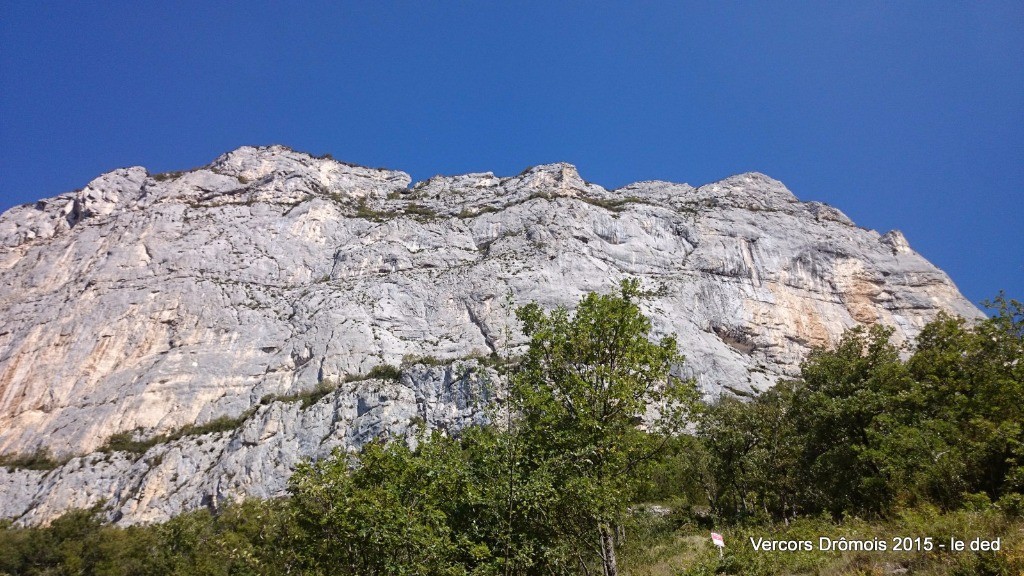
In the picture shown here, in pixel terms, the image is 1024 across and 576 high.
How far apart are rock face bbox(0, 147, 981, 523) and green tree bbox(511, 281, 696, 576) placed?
147ft

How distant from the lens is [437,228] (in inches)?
3524

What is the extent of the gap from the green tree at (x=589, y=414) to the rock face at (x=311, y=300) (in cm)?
4472

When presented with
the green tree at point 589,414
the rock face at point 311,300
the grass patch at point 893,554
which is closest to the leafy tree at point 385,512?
the green tree at point 589,414

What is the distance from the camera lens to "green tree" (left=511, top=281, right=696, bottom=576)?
10.3 meters

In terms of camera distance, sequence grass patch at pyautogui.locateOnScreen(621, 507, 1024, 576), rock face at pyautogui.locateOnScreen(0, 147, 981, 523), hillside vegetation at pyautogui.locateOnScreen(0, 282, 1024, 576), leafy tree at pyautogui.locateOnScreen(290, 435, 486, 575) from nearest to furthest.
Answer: grass patch at pyautogui.locateOnScreen(621, 507, 1024, 576) → leafy tree at pyautogui.locateOnScreen(290, 435, 486, 575) → hillside vegetation at pyautogui.locateOnScreen(0, 282, 1024, 576) → rock face at pyautogui.locateOnScreen(0, 147, 981, 523)

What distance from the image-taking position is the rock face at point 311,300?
55594mm

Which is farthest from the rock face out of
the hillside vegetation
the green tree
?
the green tree

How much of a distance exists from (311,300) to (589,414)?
6851 centimetres

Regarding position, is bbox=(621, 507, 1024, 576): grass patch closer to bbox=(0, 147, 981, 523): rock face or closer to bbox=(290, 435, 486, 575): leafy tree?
bbox=(290, 435, 486, 575): leafy tree

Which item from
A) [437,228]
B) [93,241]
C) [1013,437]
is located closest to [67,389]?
[93,241]

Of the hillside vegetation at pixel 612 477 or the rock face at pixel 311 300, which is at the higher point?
the rock face at pixel 311 300

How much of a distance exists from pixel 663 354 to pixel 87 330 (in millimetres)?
84374

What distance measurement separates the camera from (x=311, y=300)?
71.7m

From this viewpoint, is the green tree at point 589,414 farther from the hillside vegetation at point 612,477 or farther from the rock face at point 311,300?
the rock face at point 311,300
